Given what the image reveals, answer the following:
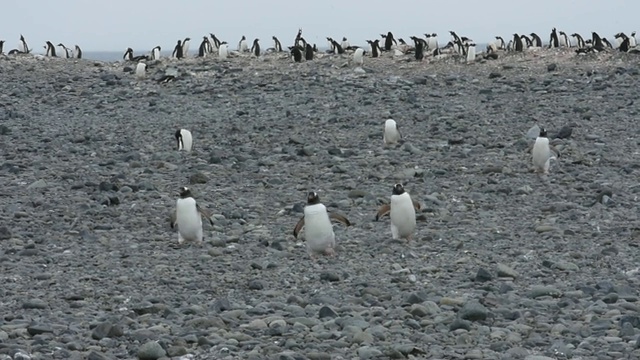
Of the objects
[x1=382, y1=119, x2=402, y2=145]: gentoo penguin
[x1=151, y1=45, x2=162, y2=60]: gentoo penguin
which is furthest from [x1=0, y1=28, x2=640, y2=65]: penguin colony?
[x1=382, y1=119, x2=402, y2=145]: gentoo penguin

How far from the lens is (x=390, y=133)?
13648 mm

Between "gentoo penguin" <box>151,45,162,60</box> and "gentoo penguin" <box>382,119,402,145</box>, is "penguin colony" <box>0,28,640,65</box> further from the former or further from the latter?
"gentoo penguin" <box>382,119,402,145</box>

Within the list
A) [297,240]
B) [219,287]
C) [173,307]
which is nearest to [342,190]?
[297,240]

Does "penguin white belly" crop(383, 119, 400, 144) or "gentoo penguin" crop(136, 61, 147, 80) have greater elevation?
"gentoo penguin" crop(136, 61, 147, 80)

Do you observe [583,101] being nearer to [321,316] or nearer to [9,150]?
[9,150]

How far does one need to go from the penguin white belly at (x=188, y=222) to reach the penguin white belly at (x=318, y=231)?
3.56 ft

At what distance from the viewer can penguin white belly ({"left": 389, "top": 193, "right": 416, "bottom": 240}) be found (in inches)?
334

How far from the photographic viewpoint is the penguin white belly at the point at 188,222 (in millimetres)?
8648

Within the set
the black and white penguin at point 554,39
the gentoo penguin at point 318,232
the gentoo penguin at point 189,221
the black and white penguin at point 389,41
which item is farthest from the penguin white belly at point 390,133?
the black and white penguin at point 554,39

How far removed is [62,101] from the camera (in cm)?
1903

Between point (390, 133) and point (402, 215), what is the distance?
Result: 17.2 ft

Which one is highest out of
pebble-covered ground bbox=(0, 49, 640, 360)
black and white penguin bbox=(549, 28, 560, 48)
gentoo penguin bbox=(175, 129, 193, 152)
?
black and white penguin bbox=(549, 28, 560, 48)

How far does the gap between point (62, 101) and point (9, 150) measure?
5431 mm

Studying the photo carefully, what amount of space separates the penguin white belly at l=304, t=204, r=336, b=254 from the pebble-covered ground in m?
0.11
